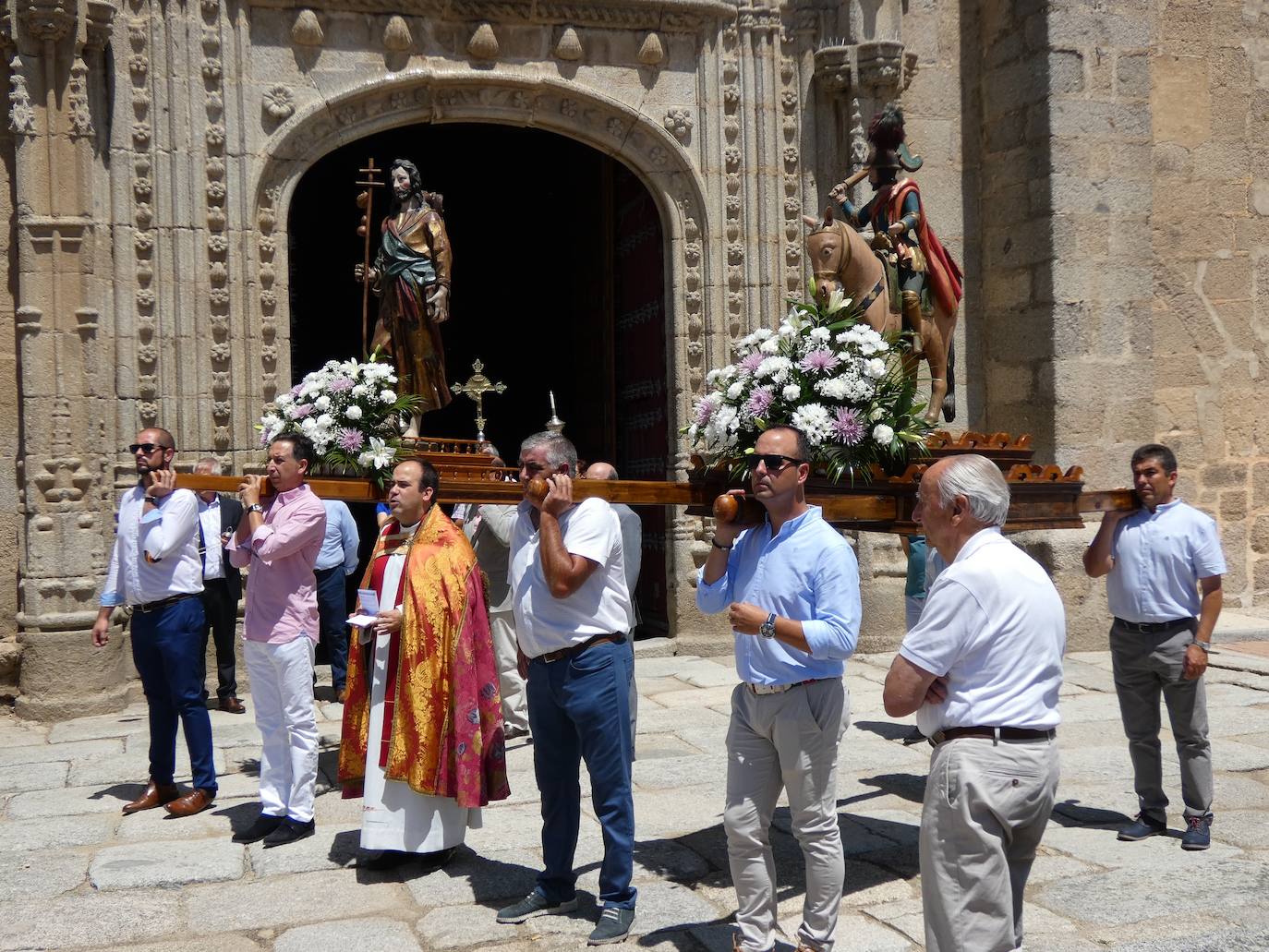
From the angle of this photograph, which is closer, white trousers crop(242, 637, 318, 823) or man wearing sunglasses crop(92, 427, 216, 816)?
white trousers crop(242, 637, 318, 823)

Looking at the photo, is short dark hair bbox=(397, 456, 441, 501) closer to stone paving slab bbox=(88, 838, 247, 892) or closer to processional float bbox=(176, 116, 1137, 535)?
processional float bbox=(176, 116, 1137, 535)

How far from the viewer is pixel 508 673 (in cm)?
760

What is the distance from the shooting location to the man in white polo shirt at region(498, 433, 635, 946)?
15.0 feet

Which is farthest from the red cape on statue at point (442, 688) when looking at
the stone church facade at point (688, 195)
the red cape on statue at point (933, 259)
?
the stone church facade at point (688, 195)

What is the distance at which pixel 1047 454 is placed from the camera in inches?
428

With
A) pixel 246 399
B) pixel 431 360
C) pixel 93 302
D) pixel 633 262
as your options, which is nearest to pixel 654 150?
pixel 633 262

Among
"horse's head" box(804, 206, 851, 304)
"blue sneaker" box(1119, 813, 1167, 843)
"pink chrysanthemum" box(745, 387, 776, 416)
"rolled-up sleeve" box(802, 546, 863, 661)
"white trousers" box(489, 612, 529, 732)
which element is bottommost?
"blue sneaker" box(1119, 813, 1167, 843)

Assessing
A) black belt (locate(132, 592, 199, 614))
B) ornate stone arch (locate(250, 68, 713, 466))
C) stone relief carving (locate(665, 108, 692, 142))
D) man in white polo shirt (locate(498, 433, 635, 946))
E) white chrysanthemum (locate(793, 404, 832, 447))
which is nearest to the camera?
man in white polo shirt (locate(498, 433, 635, 946))

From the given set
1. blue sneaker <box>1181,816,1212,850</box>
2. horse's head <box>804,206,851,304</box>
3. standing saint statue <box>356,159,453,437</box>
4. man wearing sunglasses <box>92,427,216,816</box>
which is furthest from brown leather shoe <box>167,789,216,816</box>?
blue sneaker <box>1181,816,1212,850</box>

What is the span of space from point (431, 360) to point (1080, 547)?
5339 mm

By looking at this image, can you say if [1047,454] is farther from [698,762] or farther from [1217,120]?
[698,762]

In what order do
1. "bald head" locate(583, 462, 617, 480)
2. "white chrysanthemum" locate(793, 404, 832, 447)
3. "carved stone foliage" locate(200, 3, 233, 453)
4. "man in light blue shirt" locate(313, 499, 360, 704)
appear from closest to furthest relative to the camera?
1. "white chrysanthemum" locate(793, 404, 832, 447)
2. "bald head" locate(583, 462, 617, 480)
3. "man in light blue shirt" locate(313, 499, 360, 704)
4. "carved stone foliage" locate(200, 3, 233, 453)

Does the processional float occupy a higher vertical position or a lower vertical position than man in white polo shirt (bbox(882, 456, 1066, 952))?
higher

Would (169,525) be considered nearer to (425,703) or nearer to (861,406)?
(425,703)
